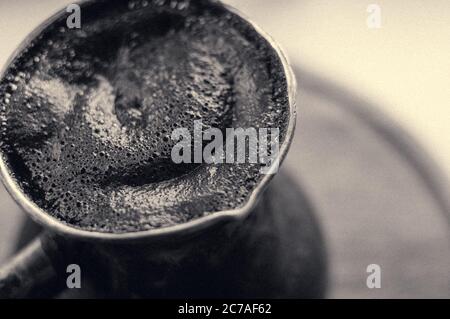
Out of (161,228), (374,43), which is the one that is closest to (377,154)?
(374,43)

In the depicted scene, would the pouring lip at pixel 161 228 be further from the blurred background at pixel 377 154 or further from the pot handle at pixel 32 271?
the blurred background at pixel 377 154

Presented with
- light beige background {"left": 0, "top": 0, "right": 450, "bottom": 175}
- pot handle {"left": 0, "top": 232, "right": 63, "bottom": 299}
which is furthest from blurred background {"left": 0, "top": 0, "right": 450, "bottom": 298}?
pot handle {"left": 0, "top": 232, "right": 63, "bottom": 299}

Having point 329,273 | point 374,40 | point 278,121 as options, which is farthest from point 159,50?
point 374,40

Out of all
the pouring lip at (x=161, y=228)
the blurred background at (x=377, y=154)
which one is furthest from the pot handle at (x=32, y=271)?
the blurred background at (x=377, y=154)

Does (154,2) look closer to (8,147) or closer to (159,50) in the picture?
(159,50)

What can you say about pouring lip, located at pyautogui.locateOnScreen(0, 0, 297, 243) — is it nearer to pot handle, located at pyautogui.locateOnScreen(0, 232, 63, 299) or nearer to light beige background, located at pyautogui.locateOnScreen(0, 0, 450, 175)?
pot handle, located at pyautogui.locateOnScreen(0, 232, 63, 299)
